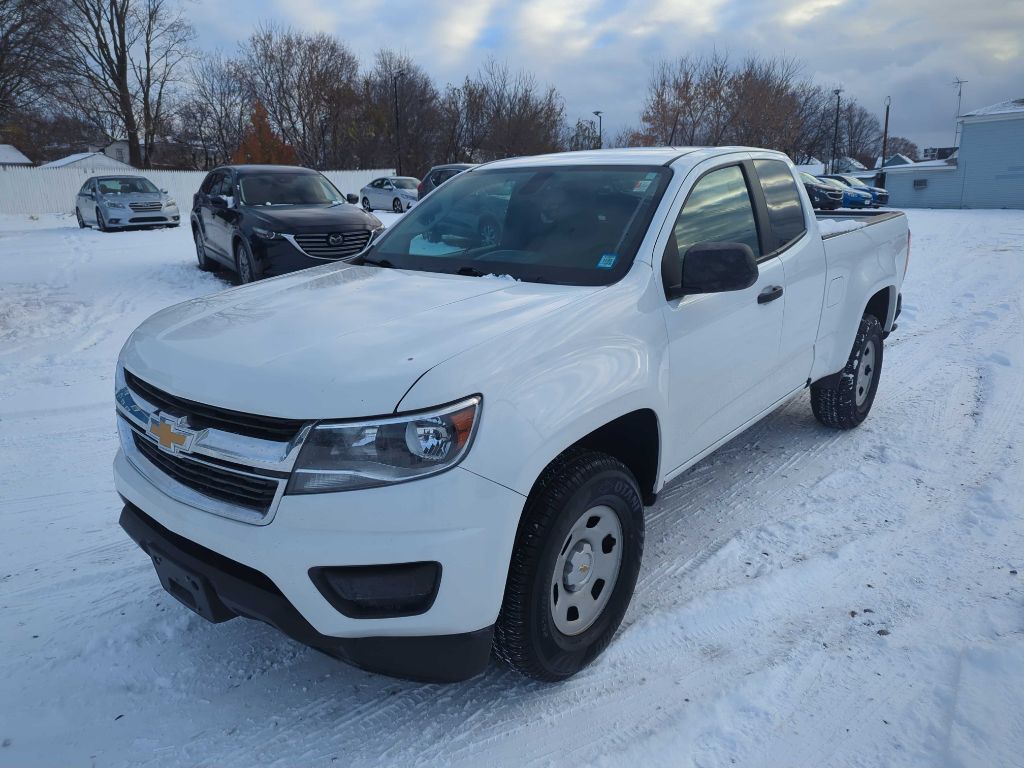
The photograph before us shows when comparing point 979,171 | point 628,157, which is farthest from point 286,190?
point 979,171

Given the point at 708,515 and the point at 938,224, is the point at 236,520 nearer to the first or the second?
the point at 708,515

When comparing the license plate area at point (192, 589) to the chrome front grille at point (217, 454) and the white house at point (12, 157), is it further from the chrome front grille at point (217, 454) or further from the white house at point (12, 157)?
the white house at point (12, 157)

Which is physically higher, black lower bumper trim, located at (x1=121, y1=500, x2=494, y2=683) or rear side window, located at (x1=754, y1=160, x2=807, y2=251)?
rear side window, located at (x1=754, y1=160, x2=807, y2=251)

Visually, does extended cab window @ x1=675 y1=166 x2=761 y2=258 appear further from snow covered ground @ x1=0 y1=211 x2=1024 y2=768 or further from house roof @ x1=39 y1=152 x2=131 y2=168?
house roof @ x1=39 y1=152 x2=131 y2=168

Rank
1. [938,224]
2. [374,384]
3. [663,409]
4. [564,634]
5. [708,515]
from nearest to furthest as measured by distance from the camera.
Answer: [374,384], [564,634], [663,409], [708,515], [938,224]

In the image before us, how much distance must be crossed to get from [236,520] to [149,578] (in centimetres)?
146

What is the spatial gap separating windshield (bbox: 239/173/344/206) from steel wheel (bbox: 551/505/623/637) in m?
8.54

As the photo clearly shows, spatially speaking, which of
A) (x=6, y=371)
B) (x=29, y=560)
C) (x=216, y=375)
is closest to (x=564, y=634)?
(x=216, y=375)

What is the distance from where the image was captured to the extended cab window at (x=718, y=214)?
126 inches

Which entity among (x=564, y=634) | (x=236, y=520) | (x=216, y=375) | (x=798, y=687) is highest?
(x=216, y=375)

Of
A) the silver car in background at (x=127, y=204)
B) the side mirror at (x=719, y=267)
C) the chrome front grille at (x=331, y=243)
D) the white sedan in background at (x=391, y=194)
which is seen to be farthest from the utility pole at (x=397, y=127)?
the side mirror at (x=719, y=267)

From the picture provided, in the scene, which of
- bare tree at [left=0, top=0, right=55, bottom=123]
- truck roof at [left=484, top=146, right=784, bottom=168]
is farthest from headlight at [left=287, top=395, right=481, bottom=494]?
bare tree at [left=0, top=0, right=55, bottom=123]

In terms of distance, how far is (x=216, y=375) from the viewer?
220 cm

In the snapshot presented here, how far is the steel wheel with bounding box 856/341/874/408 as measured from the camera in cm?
486
